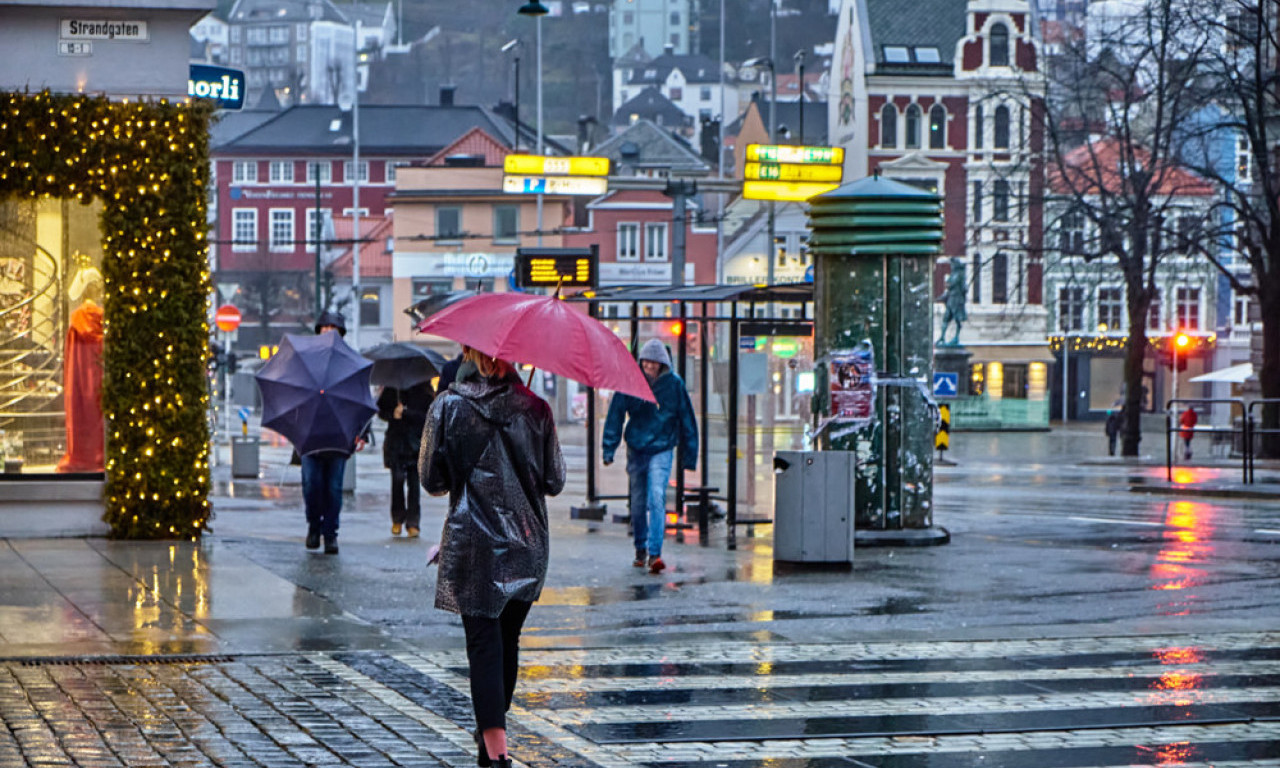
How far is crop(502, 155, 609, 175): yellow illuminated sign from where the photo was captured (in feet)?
111

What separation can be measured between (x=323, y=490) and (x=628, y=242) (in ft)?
216

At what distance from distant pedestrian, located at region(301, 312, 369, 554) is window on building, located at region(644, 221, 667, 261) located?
64702mm

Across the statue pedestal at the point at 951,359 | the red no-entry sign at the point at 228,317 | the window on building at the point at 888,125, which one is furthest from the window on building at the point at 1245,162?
the red no-entry sign at the point at 228,317

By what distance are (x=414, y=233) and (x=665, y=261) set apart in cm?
1123

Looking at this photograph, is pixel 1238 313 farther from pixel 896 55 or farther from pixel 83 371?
pixel 83 371

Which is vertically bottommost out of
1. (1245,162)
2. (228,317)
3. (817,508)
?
(817,508)

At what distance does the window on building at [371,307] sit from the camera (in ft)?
311

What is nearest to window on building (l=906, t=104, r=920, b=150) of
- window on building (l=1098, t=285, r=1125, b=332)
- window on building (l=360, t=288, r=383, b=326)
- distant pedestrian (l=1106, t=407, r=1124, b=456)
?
window on building (l=1098, t=285, r=1125, b=332)

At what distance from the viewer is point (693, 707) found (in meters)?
9.07

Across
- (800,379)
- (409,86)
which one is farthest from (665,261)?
(409,86)

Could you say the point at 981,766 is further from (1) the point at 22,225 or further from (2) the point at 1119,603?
(1) the point at 22,225

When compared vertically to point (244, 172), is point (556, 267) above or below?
below

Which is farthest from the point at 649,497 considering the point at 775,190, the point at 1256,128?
the point at 1256,128

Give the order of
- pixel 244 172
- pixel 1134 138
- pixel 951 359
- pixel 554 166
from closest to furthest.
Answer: pixel 554 166
pixel 1134 138
pixel 951 359
pixel 244 172
